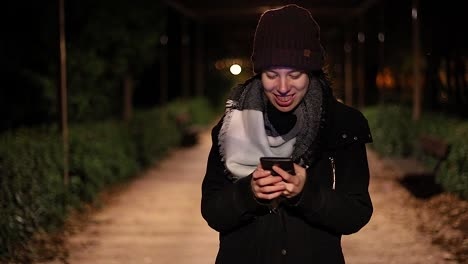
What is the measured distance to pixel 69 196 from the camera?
995 centimetres

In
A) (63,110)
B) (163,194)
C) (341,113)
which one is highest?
(341,113)

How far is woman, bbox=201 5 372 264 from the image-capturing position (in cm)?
232

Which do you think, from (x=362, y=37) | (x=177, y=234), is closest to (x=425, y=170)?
(x=177, y=234)

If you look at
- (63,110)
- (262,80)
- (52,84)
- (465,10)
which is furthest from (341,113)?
(465,10)

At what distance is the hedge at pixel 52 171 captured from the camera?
24.7 feet

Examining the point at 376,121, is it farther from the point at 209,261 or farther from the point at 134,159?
the point at 209,261

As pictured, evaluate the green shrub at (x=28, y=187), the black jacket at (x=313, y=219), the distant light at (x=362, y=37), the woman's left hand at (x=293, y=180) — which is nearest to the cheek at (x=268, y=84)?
the black jacket at (x=313, y=219)

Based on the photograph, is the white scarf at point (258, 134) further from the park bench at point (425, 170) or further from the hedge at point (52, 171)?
the park bench at point (425, 170)

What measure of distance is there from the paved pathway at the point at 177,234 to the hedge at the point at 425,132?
27.7 inches

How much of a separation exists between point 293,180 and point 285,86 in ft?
1.16

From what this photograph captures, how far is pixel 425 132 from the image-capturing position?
1498 centimetres

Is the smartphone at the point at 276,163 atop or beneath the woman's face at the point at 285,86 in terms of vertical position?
beneath

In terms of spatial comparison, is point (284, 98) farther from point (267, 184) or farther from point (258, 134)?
point (267, 184)

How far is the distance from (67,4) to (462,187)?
294 inches
